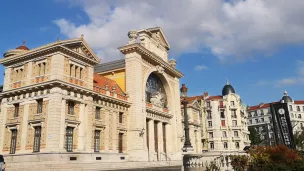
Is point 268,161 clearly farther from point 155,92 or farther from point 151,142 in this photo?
point 155,92

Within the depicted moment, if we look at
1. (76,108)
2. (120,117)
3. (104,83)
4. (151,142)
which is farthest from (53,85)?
(151,142)

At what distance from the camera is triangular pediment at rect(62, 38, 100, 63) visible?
25487mm

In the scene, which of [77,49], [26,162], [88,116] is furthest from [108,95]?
[26,162]

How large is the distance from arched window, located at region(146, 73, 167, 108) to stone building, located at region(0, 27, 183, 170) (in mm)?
386

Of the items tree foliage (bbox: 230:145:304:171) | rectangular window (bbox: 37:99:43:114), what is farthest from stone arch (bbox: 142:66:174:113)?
tree foliage (bbox: 230:145:304:171)

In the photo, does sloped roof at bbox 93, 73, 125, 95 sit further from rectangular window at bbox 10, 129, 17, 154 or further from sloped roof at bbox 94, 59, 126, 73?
rectangular window at bbox 10, 129, 17, 154

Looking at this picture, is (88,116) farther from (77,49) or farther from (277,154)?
(277,154)

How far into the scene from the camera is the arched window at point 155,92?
123 ft

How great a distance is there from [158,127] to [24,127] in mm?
18753

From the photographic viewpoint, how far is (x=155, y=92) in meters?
39.3

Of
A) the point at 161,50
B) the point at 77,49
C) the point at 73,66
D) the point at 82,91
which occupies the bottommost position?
the point at 82,91

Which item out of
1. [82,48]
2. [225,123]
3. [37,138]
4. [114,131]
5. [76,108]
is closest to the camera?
[37,138]

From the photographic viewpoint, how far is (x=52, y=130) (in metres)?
22.4

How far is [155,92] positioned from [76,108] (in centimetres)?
1607
